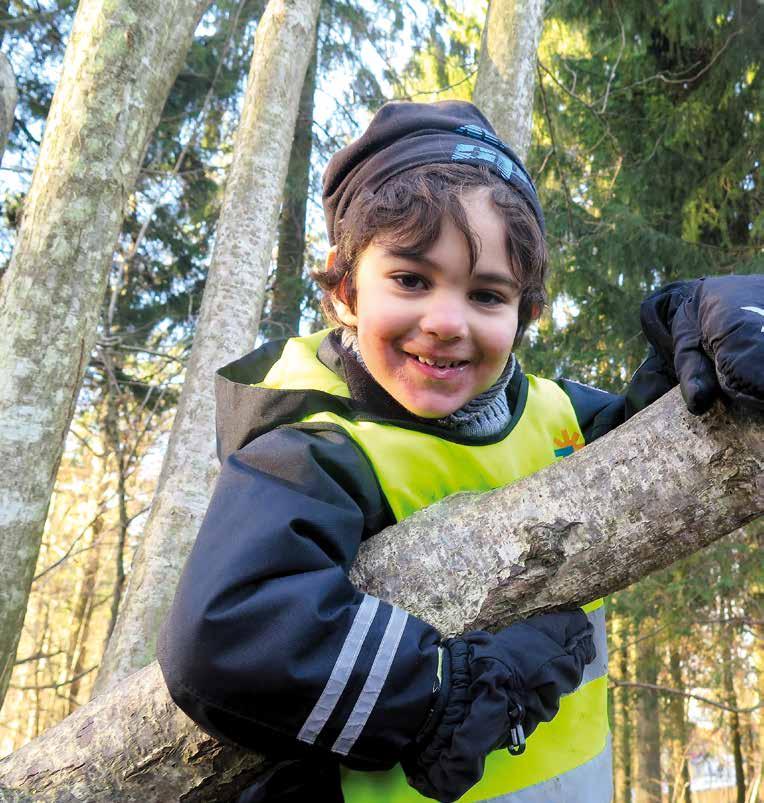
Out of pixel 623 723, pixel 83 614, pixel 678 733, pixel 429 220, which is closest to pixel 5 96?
pixel 429 220

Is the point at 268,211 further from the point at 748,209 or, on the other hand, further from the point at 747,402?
the point at 748,209

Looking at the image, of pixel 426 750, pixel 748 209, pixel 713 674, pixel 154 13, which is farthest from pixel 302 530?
pixel 713 674

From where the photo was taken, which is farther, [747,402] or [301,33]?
[301,33]

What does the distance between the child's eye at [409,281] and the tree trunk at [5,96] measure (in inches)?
110

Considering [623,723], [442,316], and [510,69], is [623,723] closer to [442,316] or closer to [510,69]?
[510,69]

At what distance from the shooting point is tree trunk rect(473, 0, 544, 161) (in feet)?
12.3

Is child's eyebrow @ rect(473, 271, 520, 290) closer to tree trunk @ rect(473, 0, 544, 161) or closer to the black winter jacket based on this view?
the black winter jacket

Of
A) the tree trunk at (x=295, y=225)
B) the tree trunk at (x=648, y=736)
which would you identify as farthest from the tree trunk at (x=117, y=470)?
the tree trunk at (x=648, y=736)

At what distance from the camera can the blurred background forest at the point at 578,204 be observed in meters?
7.73

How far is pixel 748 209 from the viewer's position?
8.11 metres

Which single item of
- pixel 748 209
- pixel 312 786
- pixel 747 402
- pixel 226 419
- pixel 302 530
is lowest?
pixel 312 786

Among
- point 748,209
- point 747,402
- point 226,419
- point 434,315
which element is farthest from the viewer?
point 748,209

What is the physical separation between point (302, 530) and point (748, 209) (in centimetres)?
834

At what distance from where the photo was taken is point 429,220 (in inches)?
57.8
